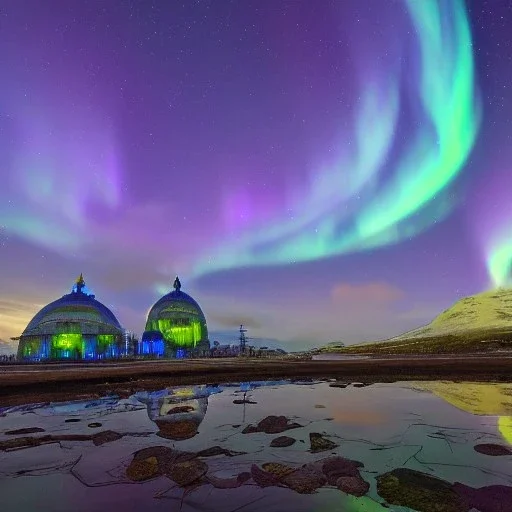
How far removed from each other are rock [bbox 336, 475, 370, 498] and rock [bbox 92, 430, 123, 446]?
→ 5719mm

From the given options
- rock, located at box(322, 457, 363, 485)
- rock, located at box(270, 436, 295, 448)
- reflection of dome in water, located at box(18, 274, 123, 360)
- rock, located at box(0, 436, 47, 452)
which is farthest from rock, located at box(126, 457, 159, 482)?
reflection of dome in water, located at box(18, 274, 123, 360)

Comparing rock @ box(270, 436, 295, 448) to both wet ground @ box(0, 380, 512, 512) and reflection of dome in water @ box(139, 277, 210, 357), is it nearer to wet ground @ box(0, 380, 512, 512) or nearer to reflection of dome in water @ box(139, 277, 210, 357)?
wet ground @ box(0, 380, 512, 512)

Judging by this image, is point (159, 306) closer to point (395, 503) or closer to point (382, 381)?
point (382, 381)

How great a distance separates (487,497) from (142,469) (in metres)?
5.70

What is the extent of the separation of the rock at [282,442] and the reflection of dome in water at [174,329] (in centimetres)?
10280

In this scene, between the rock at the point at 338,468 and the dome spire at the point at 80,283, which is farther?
the dome spire at the point at 80,283

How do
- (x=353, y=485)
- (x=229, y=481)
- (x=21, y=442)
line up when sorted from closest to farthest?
(x=353, y=485), (x=229, y=481), (x=21, y=442)

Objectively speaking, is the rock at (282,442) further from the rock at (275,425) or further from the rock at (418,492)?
the rock at (418,492)

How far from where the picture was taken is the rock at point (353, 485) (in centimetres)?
573

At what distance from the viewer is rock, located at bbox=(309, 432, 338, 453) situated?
801cm

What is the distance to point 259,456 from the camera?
7590 mm

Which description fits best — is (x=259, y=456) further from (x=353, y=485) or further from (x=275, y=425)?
(x=275, y=425)

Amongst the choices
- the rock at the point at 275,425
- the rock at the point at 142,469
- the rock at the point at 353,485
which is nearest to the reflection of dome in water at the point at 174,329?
the rock at the point at 275,425

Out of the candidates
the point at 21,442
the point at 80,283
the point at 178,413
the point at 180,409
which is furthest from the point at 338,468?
the point at 80,283
